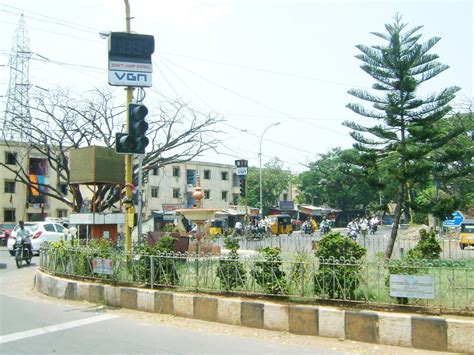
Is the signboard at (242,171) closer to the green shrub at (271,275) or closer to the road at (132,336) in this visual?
the road at (132,336)

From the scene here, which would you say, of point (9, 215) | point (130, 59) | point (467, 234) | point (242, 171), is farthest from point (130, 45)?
point (9, 215)

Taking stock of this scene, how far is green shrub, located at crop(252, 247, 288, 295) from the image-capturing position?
7457 mm

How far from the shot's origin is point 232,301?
7469mm

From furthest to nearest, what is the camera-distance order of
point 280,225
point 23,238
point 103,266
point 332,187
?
point 332,187 → point 280,225 → point 23,238 → point 103,266

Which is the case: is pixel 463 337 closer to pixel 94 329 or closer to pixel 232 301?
pixel 232 301

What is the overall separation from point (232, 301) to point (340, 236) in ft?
6.33

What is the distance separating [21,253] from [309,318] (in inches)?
511

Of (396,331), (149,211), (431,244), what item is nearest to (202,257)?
(396,331)

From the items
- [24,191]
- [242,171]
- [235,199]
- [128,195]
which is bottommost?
[128,195]

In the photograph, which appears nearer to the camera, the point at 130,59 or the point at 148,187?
the point at 130,59

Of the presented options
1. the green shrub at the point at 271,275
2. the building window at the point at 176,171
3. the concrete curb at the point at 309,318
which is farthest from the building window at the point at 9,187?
the green shrub at the point at 271,275

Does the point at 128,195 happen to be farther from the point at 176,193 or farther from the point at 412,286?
the point at 176,193

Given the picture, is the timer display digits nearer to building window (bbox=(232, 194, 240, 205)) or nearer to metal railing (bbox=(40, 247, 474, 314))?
metal railing (bbox=(40, 247, 474, 314))

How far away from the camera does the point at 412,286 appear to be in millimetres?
6461
